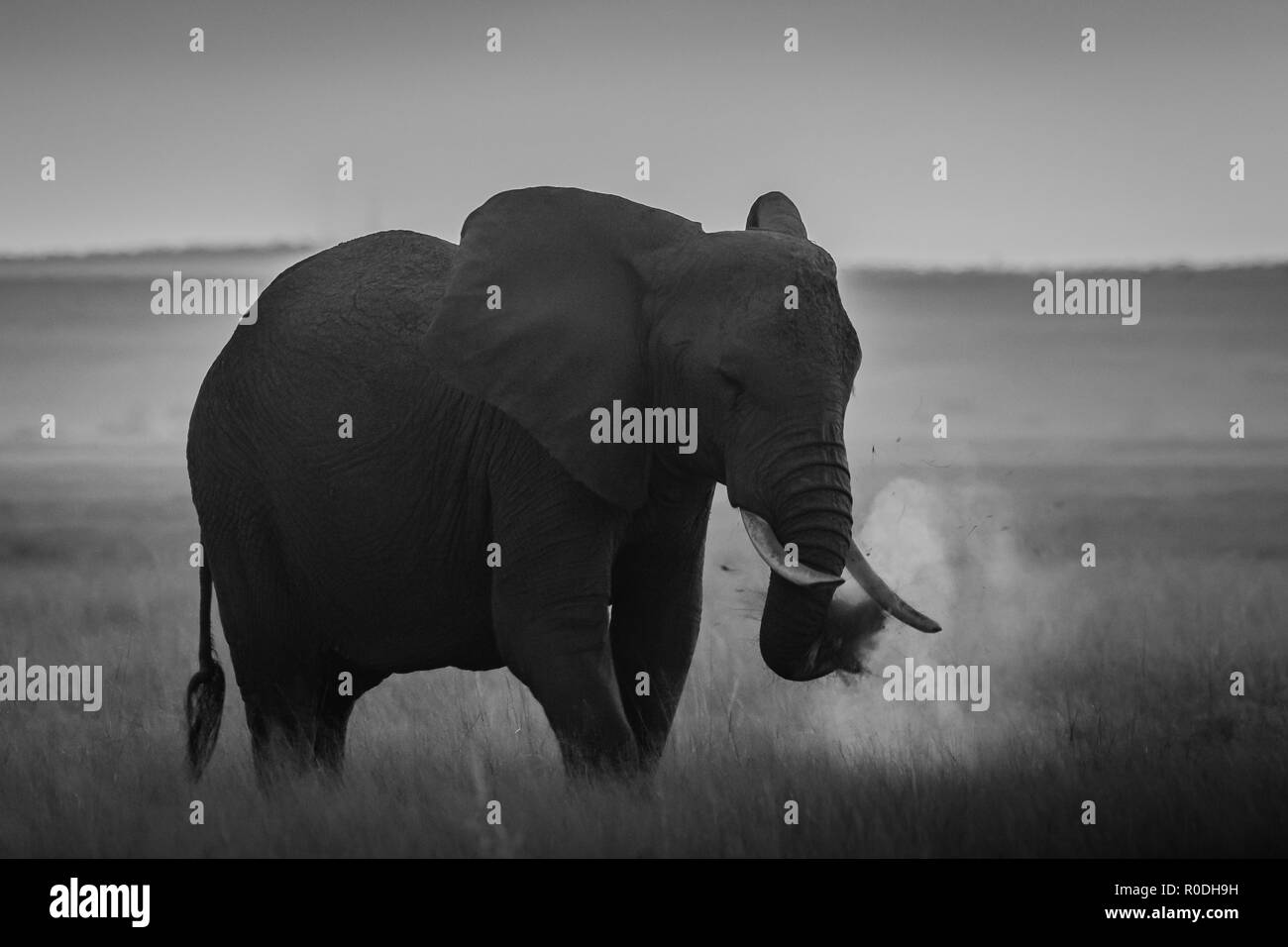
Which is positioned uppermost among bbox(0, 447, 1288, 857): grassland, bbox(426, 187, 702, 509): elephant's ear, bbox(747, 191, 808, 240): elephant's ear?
bbox(747, 191, 808, 240): elephant's ear

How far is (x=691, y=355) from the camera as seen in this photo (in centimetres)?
933

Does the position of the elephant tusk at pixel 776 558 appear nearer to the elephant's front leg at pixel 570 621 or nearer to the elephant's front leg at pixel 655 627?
the elephant's front leg at pixel 570 621

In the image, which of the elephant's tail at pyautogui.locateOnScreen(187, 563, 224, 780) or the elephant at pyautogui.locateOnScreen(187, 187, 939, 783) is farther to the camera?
the elephant's tail at pyautogui.locateOnScreen(187, 563, 224, 780)

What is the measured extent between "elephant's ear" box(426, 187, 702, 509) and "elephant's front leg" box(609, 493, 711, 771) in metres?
0.73

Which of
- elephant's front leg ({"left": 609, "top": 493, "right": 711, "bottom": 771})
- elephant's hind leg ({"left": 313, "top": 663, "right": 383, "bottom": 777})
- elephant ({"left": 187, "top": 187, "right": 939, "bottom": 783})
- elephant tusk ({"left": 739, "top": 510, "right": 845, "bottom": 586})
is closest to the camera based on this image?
elephant tusk ({"left": 739, "top": 510, "right": 845, "bottom": 586})

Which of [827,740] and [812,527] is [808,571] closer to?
[812,527]

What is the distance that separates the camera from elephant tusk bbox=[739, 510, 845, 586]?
885 cm

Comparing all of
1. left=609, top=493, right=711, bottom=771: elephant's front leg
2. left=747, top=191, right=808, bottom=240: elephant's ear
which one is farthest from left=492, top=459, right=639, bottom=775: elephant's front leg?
left=747, top=191, right=808, bottom=240: elephant's ear

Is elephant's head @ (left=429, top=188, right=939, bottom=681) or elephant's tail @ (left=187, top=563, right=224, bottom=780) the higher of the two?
elephant's head @ (left=429, top=188, right=939, bottom=681)

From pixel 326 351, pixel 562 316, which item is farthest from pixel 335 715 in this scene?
pixel 562 316

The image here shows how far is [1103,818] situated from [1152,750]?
1.11 metres

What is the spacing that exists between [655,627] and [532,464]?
3.61 feet

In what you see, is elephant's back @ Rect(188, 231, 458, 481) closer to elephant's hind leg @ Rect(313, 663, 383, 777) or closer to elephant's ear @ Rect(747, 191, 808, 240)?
elephant's hind leg @ Rect(313, 663, 383, 777)

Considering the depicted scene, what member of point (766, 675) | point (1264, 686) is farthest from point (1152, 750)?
point (766, 675)
